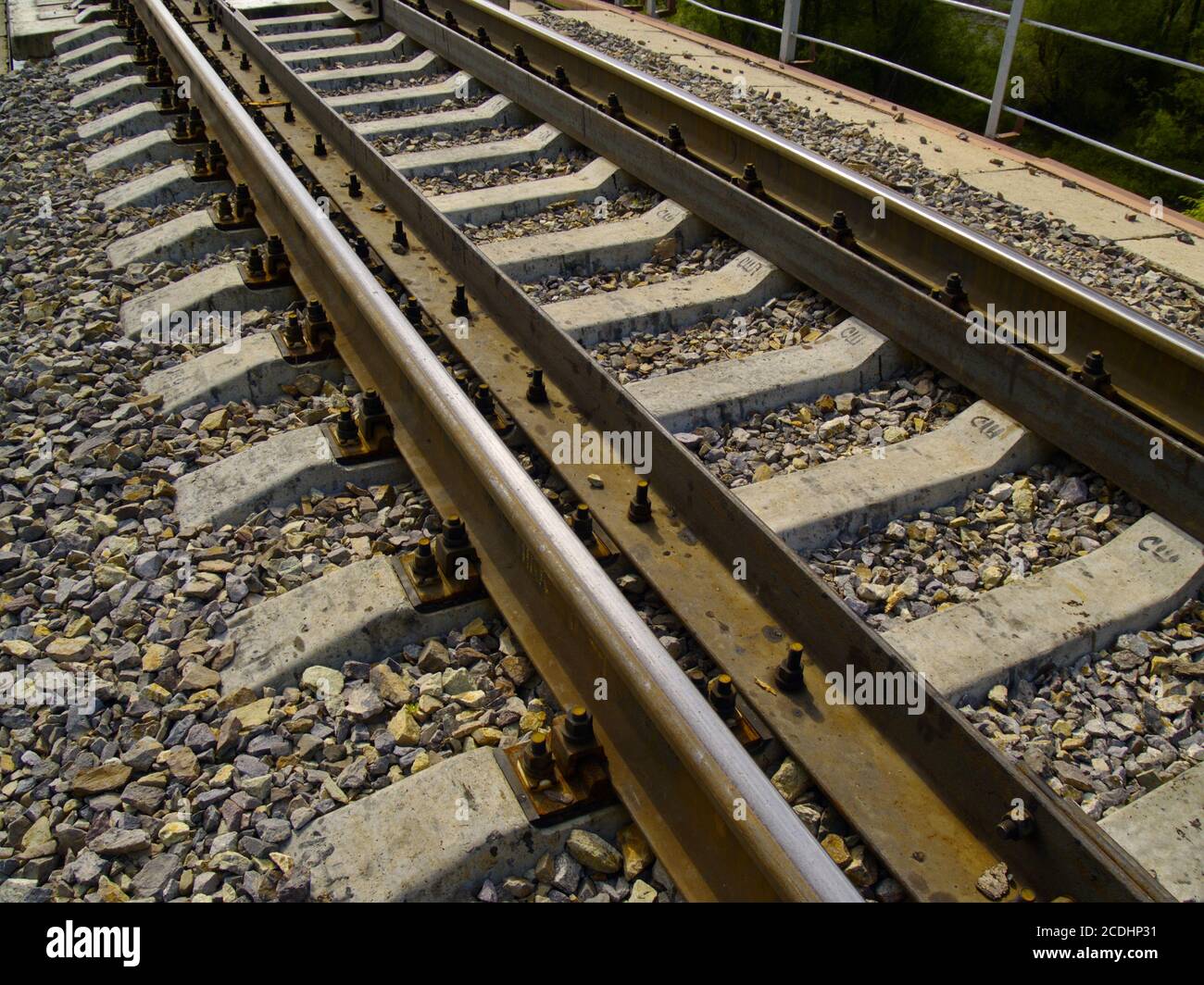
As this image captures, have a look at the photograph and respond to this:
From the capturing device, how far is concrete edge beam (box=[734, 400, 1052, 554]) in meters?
3.38

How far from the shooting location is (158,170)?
6844 millimetres

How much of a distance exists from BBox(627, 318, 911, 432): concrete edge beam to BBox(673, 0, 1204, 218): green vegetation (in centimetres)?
2029

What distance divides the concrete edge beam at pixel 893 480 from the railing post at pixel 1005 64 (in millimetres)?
4458

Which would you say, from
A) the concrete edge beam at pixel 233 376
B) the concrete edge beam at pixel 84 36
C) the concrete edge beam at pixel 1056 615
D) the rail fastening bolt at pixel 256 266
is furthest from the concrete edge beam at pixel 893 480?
the concrete edge beam at pixel 84 36

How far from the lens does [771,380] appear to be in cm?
412

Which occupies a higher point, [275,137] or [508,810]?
[275,137]

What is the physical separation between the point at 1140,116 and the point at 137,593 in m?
26.5

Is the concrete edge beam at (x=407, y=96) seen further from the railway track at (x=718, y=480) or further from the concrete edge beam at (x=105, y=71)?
the concrete edge beam at (x=105, y=71)

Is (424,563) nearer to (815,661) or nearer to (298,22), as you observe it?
(815,661)

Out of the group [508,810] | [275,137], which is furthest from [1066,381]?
[275,137]

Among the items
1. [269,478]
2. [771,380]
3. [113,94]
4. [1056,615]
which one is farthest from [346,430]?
[113,94]

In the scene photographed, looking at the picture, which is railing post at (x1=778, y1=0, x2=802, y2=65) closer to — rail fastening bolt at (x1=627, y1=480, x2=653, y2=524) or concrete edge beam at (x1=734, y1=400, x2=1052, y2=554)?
concrete edge beam at (x1=734, y1=400, x2=1052, y2=554)

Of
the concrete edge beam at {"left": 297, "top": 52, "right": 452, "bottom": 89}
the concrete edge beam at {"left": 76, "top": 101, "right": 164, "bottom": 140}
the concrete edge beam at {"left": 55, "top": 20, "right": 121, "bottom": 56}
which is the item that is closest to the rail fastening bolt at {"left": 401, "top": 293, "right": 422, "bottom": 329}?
the concrete edge beam at {"left": 76, "top": 101, "right": 164, "bottom": 140}
